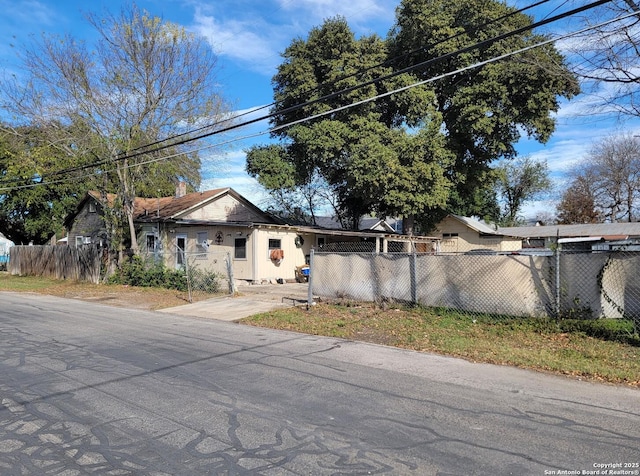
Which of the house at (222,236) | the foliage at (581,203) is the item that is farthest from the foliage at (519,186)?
the house at (222,236)

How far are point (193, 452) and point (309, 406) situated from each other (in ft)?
4.74

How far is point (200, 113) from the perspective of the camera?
2006cm

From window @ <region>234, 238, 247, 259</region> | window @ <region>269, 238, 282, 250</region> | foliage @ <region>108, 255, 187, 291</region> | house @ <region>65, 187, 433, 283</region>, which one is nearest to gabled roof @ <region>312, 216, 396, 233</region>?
house @ <region>65, 187, 433, 283</region>

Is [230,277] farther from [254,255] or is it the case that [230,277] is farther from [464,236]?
[464,236]

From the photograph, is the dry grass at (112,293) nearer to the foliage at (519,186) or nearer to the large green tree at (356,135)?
the large green tree at (356,135)

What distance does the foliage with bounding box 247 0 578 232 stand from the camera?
84.1 ft

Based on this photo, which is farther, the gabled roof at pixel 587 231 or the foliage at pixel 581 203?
the foliage at pixel 581 203

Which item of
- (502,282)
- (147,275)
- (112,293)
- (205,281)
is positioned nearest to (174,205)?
(147,275)

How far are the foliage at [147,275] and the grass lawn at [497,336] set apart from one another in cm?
896

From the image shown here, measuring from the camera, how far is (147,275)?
2047 centimetres

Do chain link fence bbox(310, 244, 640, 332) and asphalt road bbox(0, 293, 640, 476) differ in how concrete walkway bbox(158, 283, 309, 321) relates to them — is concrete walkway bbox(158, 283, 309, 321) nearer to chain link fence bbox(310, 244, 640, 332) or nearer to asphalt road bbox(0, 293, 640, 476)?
chain link fence bbox(310, 244, 640, 332)

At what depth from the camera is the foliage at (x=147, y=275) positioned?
1922 centimetres

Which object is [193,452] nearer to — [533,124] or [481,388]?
[481,388]

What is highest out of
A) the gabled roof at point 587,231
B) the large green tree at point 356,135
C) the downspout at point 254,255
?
the large green tree at point 356,135
